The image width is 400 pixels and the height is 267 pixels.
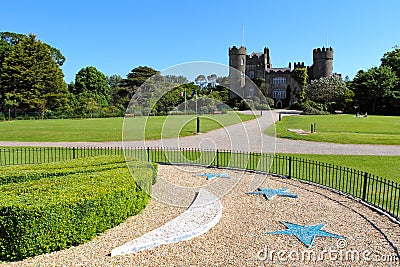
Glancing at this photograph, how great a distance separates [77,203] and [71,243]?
0.76 m

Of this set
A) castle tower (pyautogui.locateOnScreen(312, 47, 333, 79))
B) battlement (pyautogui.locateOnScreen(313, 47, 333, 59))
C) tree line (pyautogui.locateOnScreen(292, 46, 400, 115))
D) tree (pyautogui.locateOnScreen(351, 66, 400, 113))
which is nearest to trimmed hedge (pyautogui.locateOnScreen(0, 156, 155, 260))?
tree line (pyautogui.locateOnScreen(292, 46, 400, 115))

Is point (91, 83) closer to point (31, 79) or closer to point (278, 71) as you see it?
point (31, 79)

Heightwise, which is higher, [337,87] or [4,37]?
[4,37]

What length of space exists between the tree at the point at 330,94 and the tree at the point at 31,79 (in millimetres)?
50409

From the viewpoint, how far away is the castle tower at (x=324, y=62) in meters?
86.2

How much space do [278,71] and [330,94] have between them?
74.7 feet

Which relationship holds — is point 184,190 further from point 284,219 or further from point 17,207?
point 17,207

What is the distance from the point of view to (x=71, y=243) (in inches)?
257

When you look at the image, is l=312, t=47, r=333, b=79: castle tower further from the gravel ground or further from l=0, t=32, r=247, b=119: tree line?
the gravel ground

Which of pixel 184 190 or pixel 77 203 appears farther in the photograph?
pixel 184 190

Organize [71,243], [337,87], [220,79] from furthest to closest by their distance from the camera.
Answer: [337,87] < [220,79] < [71,243]

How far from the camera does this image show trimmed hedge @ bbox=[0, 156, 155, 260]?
5953 mm

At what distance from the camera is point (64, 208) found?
21.1ft

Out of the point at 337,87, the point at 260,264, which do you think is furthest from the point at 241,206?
the point at 337,87
